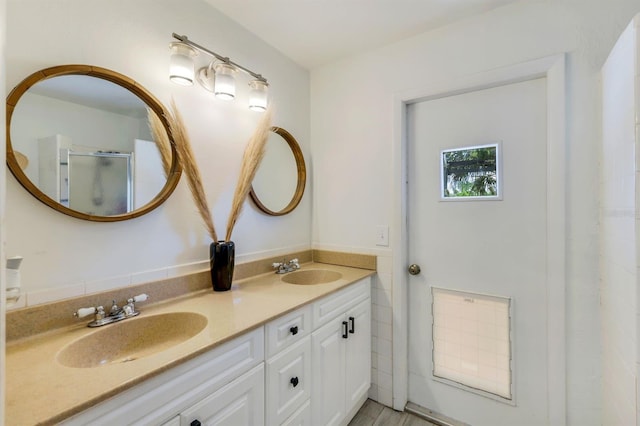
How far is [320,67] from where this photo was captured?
2.19 m

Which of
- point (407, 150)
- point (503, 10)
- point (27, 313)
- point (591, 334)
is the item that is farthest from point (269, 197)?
point (591, 334)

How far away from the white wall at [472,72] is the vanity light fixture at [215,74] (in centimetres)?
63

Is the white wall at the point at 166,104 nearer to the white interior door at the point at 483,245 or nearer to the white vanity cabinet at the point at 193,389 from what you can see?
the white vanity cabinet at the point at 193,389

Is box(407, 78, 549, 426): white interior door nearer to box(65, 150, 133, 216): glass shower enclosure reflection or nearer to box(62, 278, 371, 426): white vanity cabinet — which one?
box(62, 278, 371, 426): white vanity cabinet

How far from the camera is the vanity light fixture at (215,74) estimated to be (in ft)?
4.29

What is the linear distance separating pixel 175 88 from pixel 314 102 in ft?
3.60

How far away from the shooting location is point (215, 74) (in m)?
1.51

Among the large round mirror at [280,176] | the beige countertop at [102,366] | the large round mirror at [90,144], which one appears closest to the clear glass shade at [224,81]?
the large round mirror at [90,144]

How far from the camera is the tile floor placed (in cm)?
173

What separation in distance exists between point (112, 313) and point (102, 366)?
404 mm

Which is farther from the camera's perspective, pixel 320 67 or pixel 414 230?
pixel 320 67

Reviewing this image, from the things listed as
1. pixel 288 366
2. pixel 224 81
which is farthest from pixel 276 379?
pixel 224 81

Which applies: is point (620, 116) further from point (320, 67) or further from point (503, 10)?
point (320, 67)

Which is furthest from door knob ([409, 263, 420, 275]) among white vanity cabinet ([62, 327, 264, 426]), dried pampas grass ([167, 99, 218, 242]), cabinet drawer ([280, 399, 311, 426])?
dried pampas grass ([167, 99, 218, 242])
